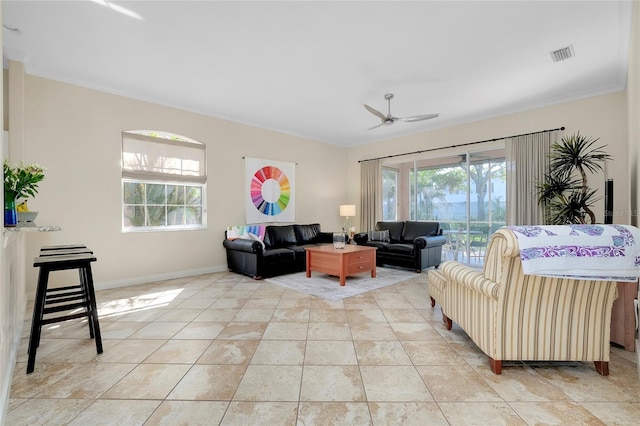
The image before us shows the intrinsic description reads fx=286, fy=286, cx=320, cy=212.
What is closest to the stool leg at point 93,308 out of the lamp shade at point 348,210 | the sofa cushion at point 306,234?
the sofa cushion at point 306,234

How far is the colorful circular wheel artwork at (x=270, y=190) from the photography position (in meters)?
5.70

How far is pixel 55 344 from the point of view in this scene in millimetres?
2391

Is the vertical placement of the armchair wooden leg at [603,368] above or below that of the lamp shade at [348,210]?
below

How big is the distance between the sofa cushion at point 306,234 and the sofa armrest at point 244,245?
1.21m

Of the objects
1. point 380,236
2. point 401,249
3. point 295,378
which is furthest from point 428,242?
point 295,378

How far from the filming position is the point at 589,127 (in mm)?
4184

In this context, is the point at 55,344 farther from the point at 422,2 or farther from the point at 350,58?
the point at 422,2

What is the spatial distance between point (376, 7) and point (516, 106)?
11.8 ft

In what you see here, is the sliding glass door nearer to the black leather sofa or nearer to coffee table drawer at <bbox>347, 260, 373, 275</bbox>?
coffee table drawer at <bbox>347, 260, 373, 275</bbox>

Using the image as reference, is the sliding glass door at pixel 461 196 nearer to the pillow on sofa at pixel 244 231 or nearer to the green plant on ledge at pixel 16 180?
the pillow on sofa at pixel 244 231

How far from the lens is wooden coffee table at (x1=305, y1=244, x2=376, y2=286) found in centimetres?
428

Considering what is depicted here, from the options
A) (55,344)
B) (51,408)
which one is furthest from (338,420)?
(55,344)

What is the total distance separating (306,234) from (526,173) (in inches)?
159

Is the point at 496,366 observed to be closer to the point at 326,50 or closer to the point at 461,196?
the point at 326,50
